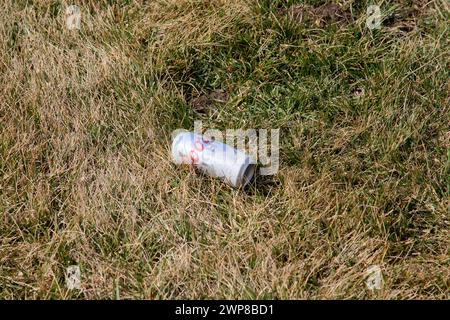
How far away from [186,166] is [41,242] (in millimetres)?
749

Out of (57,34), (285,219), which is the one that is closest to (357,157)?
(285,219)

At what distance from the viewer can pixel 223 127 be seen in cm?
343

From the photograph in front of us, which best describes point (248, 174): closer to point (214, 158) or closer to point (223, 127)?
point (214, 158)

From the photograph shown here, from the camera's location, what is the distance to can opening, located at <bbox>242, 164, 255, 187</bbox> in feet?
10.2

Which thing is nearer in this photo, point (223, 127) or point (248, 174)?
point (248, 174)

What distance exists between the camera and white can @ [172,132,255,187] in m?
3.06

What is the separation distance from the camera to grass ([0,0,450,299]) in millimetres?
2814

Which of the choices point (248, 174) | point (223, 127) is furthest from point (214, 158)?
point (223, 127)

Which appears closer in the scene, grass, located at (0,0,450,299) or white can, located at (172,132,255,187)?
grass, located at (0,0,450,299)

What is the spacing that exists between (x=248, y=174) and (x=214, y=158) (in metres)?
0.18

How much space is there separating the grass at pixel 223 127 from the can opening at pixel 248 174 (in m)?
0.06

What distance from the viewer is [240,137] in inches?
132

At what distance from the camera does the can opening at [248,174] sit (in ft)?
10.2

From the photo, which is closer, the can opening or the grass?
the grass
